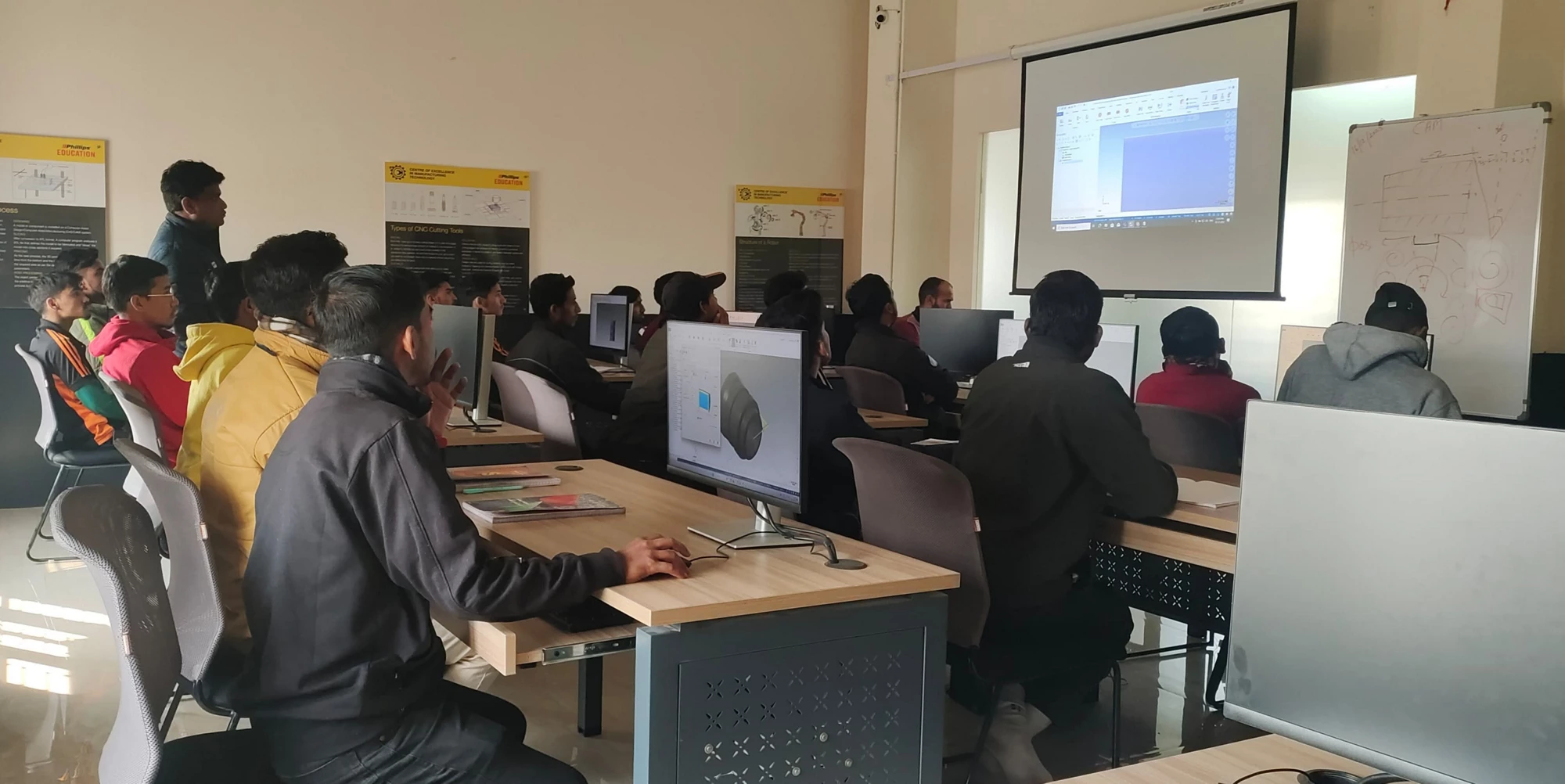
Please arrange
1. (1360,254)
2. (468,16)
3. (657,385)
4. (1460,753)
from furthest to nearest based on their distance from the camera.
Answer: (468,16), (1360,254), (657,385), (1460,753)

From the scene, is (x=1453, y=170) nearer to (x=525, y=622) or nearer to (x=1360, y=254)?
(x=1360, y=254)

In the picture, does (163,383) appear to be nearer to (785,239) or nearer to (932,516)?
(932,516)

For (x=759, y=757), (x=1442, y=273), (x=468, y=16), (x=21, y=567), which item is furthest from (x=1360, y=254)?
(x=21, y=567)

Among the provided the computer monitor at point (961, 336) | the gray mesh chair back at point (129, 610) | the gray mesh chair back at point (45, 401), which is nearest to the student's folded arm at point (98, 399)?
the gray mesh chair back at point (45, 401)

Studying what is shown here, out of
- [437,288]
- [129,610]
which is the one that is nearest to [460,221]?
[437,288]

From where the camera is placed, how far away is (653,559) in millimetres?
2008

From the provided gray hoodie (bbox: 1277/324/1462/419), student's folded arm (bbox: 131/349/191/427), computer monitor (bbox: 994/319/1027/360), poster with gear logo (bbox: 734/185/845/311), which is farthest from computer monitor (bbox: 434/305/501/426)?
poster with gear logo (bbox: 734/185/845/311)

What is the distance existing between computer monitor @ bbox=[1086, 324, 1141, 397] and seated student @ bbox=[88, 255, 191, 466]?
323cm

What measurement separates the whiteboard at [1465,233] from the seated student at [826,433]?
2789 mm

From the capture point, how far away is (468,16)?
7355 millimetres

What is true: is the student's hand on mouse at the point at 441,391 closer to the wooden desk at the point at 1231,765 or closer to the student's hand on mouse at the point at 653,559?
the student's hand on mouse at the point at 653,559

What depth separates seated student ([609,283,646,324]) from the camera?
706 centimetres

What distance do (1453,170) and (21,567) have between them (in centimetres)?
620

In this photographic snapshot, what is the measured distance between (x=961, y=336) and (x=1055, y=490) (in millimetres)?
3757
